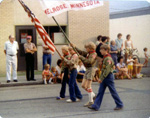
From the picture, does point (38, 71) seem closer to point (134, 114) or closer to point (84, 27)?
point (84, 27)

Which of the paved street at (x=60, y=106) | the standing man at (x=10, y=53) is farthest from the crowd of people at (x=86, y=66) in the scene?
the paved street at (x=60, y=106)

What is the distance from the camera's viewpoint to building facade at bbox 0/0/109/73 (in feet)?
46.6

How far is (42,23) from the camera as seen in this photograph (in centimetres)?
1461

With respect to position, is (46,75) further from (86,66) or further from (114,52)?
(86,66)

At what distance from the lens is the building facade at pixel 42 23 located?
14.2 m

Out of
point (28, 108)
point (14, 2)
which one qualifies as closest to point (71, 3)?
point (28, 108)

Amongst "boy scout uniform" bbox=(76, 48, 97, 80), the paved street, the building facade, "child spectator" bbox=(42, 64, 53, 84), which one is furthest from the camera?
the building facade

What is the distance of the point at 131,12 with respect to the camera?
24.0 meters

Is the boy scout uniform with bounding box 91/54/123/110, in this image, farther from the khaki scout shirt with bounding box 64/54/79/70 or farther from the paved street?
the khaki scout shirt with bounding box 64/54/79/70

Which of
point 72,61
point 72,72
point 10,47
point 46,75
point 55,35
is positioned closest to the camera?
point 72,61

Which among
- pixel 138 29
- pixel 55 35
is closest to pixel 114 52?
pixel 55 35

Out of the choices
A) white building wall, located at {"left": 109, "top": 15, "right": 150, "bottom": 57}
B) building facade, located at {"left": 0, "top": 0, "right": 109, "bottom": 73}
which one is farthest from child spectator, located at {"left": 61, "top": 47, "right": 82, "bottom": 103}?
white building wall, located at {"left": 109, "top": 15, "right": 150, "bottom": 57}

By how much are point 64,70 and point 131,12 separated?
17.4m

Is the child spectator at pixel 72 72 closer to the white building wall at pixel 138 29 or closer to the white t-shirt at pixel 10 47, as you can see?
the white t-shirt at pixel 10 47
